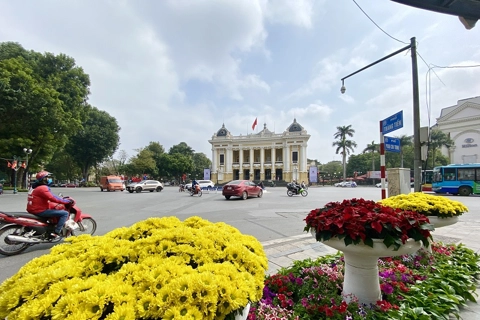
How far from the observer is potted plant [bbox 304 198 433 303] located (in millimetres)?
1974

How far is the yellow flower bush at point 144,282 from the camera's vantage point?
3.78 feet

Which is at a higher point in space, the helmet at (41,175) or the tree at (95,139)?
the tree at (95,139)

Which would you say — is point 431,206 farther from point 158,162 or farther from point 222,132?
point 222,132

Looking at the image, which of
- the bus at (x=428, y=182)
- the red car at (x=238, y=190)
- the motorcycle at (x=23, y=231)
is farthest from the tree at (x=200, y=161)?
the motorcycle at (x=23, y=231)

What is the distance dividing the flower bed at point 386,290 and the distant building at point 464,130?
65.6 m

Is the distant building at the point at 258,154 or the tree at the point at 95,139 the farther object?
the distant building at the point at 258,154

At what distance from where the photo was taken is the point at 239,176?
199ft

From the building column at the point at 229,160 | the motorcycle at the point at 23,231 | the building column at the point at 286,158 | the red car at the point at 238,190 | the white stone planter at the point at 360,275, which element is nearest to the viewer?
the white stone planter at the point at 360,275

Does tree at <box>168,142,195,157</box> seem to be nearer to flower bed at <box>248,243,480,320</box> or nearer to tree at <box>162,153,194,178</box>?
tree at <box>162,153,194,178</box>

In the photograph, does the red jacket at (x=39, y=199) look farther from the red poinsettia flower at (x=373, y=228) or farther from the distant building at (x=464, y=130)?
the distant building at (x=464, y=130)

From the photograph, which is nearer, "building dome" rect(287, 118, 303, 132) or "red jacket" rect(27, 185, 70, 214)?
"red jacket" rect(27, 185, 70, 214)

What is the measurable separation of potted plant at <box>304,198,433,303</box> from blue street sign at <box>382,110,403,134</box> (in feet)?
13.2

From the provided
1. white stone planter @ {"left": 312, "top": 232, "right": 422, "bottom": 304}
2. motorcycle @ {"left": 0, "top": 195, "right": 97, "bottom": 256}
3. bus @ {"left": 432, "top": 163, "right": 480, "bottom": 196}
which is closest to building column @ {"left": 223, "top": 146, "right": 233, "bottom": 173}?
bus @ {"left": 432, "top": 163, "right": 480, "bottom": 196}

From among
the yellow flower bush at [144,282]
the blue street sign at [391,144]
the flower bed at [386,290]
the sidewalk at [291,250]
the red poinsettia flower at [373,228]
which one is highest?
the blue street sign at [391,144]
